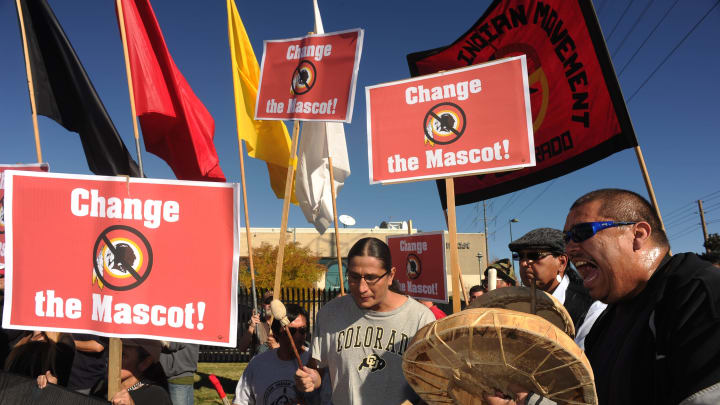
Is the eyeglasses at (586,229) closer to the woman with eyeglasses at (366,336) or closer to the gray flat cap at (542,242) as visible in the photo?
the woman with eyeglasses at (366,336)

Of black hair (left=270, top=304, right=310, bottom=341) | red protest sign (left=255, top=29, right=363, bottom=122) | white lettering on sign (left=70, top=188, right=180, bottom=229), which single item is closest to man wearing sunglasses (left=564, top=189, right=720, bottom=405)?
white lettering on sign (left=70, top=188, right=180, bottom=229)

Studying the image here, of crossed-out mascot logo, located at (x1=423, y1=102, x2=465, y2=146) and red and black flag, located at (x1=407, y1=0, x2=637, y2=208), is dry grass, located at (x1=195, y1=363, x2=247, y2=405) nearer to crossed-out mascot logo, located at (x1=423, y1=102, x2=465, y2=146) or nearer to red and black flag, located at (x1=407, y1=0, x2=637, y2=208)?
red and black flag, located at (x1=407, y1=0, x2=637, y2=208)

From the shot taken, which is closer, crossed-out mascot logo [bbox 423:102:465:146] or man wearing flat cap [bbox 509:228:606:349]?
man wearing flat cap [bbox 509:228:606:349]

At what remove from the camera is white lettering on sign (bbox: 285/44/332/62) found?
5148mm

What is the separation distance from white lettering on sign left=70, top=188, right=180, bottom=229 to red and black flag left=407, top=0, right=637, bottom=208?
11.6ft

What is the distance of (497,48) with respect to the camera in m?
5.17

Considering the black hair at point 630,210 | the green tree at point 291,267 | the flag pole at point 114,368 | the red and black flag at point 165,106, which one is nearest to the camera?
the black hair at point 630,210

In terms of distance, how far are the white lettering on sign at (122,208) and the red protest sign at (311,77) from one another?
2572mm

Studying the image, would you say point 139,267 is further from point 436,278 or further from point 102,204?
point 436,278

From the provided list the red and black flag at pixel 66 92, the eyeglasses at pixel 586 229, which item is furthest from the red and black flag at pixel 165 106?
the eyeglasses at pixel 586 229

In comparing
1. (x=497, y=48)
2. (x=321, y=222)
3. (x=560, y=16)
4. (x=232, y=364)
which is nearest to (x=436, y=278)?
(x=321, y=222)

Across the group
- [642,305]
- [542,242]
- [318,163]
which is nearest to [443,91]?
[542,242]

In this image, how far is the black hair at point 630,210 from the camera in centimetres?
173

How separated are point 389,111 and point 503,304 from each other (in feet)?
6.81
